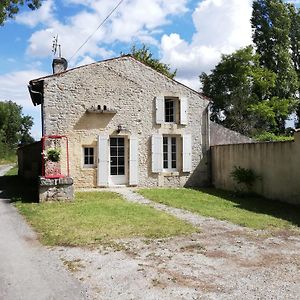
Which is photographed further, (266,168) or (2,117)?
(2,117)

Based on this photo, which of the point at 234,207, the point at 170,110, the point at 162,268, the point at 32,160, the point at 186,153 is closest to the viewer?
the point at 162,268

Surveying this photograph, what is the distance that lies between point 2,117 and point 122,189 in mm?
47545

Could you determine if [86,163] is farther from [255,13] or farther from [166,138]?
[255,13]

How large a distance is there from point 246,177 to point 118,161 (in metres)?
5.08

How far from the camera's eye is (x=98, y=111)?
45.4ft

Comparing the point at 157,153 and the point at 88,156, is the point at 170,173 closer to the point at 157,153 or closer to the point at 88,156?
the point at 157,153

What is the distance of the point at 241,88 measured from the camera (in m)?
27.6

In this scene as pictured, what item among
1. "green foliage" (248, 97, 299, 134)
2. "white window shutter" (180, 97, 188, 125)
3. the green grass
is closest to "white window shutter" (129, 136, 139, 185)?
"white window shutter" (180, 97, 188, 125)

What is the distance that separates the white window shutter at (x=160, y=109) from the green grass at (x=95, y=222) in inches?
196

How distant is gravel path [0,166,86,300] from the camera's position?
4102mm

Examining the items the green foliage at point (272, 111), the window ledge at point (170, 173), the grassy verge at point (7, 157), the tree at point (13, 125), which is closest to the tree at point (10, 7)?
the window ledge at point (170, 173)

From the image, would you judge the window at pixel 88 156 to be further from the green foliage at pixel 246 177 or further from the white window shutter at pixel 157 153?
the green foliage at pixel 246 177

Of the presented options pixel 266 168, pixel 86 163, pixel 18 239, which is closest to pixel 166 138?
pixel 86 163

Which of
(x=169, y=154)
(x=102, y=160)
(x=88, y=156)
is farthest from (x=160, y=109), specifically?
(x=88, y=156)
